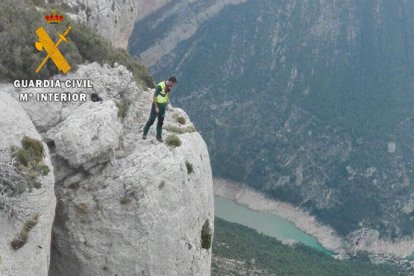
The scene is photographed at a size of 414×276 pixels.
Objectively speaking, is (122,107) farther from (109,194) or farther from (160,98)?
(109,194)

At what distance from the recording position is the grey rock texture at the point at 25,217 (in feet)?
45.1

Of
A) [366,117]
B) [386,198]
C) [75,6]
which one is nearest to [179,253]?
[75,6]

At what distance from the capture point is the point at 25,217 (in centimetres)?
1430

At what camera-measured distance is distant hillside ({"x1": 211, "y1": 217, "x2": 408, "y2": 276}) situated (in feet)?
171

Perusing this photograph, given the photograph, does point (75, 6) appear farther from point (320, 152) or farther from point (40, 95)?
point (320, 152)

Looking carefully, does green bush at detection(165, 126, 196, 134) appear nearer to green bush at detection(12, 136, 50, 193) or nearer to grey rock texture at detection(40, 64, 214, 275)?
grey rock texture at detection(40, 64, 214, 275)

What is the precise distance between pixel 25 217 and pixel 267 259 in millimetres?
49297

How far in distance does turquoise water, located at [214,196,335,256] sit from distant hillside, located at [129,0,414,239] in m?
5.75

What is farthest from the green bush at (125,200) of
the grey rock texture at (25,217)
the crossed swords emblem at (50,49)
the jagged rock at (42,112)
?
the crossed swords emblem at (50,49)

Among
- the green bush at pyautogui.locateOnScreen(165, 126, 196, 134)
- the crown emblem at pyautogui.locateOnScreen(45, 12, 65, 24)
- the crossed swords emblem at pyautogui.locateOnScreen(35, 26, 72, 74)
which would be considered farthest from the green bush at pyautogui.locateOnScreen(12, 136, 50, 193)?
the crown emblem at pyautogui.locateOnScreen(45, 12, 65, 24)

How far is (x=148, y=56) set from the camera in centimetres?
10769

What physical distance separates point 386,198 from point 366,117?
57.9 ft

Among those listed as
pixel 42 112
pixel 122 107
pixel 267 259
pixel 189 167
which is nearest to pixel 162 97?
pixel 122 107

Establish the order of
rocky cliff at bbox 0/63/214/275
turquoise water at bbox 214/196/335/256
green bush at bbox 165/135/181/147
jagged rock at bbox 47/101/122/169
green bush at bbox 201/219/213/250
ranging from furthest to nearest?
turquoise water at bbox 214/196/335/256 < green bush at bbox 201/219/213/250 < green bush at bbox 165/135/181/147 < rocky cliff at bbox 0/63/214/275 < jagged rock at bbox 47/101/122/169
